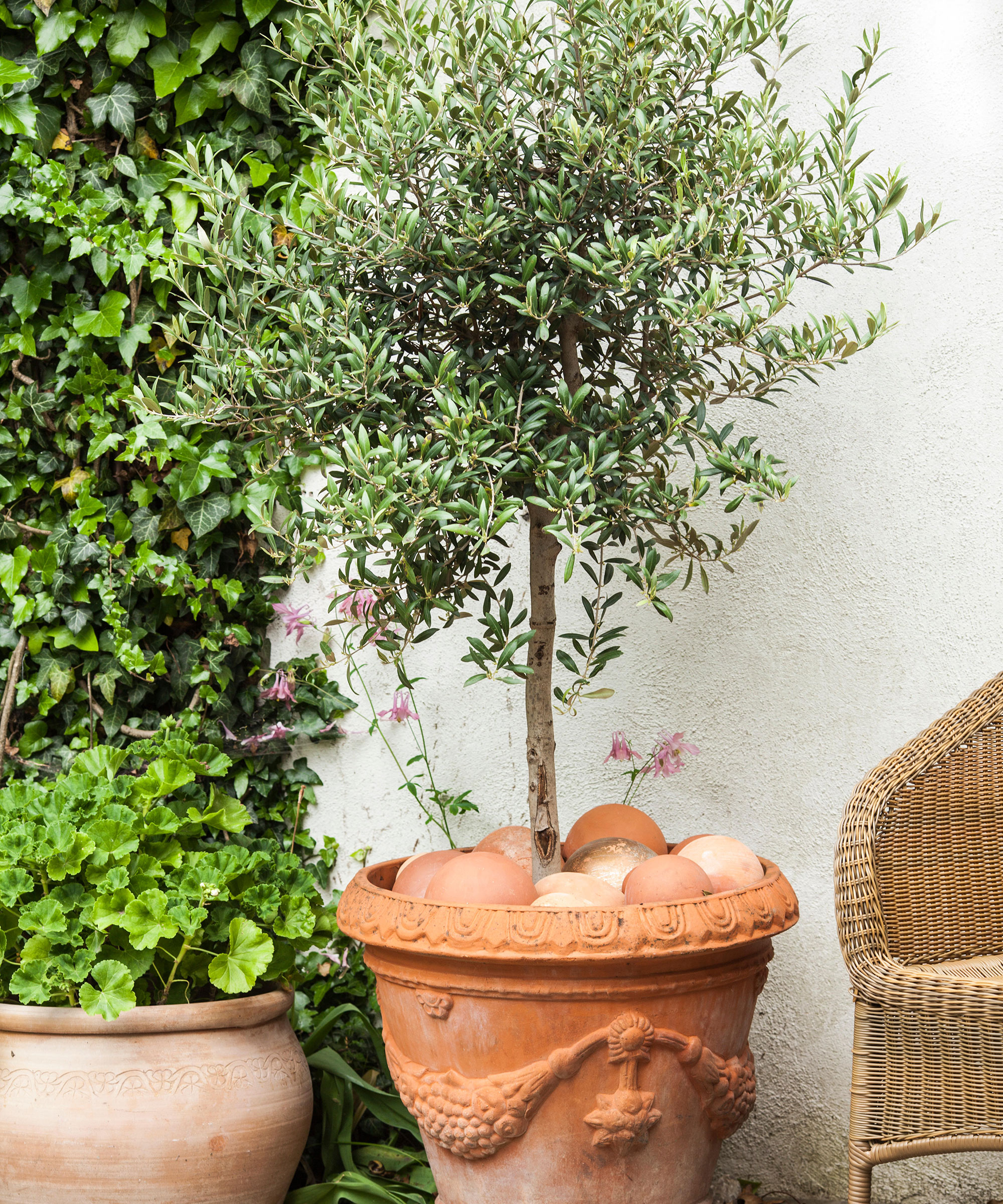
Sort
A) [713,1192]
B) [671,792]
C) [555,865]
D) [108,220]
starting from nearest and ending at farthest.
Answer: [555,865], [713,1192], [671,792], [108,220]

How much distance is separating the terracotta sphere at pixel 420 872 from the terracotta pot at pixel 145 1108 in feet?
1.17

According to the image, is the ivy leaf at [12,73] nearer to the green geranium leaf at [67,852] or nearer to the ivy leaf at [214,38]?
the ivy leaf at [214,38]

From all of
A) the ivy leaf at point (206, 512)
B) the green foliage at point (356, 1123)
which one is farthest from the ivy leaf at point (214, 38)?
the green foliage at point (356, 1123)

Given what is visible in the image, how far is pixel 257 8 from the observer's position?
7.52 ft

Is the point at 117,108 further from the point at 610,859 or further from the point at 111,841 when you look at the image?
the point at 610,859

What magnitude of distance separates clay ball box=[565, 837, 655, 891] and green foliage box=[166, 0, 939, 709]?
0.26 meters

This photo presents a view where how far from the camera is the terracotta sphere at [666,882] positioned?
1446 millimetres

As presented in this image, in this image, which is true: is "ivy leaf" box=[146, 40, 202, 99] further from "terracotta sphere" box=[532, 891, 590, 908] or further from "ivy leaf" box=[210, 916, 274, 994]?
"terracotta sphere" box=[532, 891, 590, 908]

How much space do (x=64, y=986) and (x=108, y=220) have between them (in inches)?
66.2

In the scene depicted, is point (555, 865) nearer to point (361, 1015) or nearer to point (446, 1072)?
point (446, 1072)

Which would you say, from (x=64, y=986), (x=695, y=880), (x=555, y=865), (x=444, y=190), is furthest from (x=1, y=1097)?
(x=444, y=190)

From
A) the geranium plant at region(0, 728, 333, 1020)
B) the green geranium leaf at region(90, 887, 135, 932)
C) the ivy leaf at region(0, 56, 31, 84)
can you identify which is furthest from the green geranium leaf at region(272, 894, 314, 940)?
the ivy leaf at region(0, 56, 31, 84)

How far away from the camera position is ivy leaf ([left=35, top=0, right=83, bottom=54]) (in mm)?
2309

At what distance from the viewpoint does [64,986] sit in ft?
5.41
